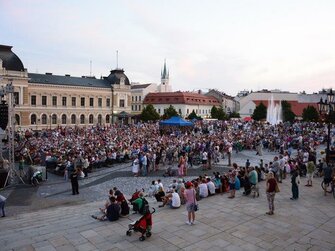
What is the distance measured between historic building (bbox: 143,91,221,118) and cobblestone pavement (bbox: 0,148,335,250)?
70.0 m

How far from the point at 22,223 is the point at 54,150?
1556 cm

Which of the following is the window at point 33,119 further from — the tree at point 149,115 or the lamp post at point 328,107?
the lamp post at point 328,107

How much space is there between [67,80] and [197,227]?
61130 millimetres

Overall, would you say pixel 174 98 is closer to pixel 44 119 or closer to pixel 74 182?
pixel 44 119

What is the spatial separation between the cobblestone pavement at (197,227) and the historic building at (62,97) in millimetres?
45037

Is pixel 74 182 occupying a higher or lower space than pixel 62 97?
lower

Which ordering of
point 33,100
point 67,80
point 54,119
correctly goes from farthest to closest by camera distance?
1. point 67,80
2. point 54,119
3. point 33,100

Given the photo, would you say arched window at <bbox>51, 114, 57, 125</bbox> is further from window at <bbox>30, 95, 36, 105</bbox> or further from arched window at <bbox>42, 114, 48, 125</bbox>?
window at <bbox>30, 95, 36, 105</bbox>

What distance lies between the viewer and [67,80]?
65375 millimetres

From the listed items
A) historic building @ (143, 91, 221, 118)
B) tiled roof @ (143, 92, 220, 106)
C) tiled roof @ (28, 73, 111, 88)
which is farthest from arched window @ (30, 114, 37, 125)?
tiled roof @ (143, 92, 220, 106)

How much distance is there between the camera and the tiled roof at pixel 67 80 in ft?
198

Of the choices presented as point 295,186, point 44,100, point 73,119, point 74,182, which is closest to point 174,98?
point 73,119

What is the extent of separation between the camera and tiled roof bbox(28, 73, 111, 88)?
60487 mm

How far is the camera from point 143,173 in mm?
20375
